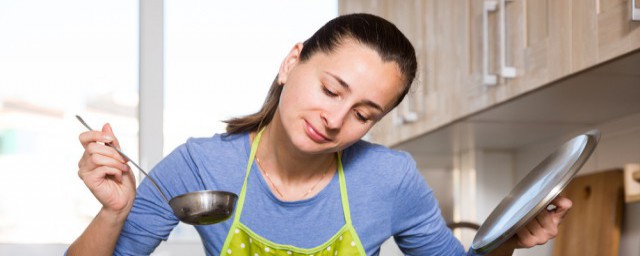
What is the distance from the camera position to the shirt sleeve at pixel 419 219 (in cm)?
125

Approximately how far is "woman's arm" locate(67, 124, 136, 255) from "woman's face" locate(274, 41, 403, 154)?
8.5 inches

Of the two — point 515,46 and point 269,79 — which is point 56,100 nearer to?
point 269,79

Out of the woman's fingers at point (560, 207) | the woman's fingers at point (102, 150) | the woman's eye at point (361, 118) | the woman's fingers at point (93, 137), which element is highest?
the woman's eye at point (361, 118)

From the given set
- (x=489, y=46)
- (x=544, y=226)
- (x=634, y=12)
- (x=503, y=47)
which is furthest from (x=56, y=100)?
(x=544, y=226)

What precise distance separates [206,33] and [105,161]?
12.6 feet

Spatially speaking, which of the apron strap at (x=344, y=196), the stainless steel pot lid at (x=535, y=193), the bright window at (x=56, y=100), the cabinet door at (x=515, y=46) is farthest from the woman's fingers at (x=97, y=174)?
the bright window at (x=56, y=100)

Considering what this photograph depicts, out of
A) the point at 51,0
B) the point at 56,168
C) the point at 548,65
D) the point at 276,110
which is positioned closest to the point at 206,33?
the point at 51,0

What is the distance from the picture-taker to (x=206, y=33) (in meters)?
4.75

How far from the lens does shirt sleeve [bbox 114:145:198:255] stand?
1142 millimetres

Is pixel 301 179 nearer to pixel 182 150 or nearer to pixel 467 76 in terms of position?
pixel 182 150

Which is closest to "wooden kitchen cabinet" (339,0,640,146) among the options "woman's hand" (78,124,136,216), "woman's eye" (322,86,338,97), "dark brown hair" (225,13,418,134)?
"dark brown hair" (225,13,418,134)

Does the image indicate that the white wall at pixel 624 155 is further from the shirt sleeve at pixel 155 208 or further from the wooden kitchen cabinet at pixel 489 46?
the shirt sleeve at pixel 155 208

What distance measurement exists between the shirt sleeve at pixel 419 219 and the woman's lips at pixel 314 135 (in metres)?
0.21

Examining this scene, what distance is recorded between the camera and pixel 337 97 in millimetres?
1072
